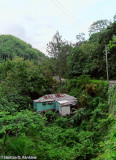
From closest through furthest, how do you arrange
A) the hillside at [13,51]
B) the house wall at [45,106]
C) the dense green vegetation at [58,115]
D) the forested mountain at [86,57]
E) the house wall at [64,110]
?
the dense green vegetation at [58,115]
the house wall at [64,110]
the house wall at [45,106]
the forested mountain at [86,57]
the hillside at [13,51]

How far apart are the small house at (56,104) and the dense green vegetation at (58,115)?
0.61 meters

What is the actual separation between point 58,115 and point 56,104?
121cm

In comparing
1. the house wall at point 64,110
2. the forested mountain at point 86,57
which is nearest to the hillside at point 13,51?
the forested mountain at point 86,57

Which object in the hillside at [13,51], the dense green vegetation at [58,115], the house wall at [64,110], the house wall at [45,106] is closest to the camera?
the dense green vegetation at [58,115]

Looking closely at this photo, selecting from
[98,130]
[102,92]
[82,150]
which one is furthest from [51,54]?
[82,150]

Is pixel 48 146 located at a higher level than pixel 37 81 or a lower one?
lower

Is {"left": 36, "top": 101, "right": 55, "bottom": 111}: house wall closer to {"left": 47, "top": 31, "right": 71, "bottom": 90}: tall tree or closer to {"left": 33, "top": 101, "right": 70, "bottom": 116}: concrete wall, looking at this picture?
Result: {"left": 33, "top": 101, "right": 70, "bottom": 116}: concrete wall

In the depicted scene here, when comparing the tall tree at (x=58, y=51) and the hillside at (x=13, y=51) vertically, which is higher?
the hillside at (x=13, y=51)

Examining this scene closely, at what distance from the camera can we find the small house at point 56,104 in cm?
1095

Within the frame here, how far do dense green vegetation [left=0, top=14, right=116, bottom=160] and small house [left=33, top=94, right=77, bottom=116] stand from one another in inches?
24.1

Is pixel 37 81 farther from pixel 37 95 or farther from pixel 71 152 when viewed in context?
pixel 71 152

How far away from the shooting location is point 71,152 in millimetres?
5859

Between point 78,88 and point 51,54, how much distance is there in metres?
6.92

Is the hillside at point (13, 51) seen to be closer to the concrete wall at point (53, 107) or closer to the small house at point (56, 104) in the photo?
the small house at point (56, 104)
